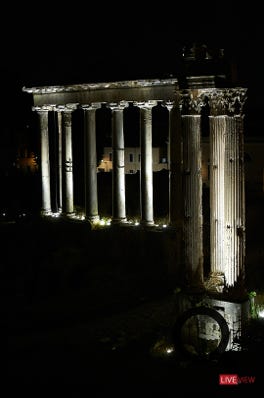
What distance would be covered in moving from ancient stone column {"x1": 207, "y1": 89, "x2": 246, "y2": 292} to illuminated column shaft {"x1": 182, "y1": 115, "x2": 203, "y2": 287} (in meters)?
0.56

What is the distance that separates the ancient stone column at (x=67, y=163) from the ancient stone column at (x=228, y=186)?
2165cm

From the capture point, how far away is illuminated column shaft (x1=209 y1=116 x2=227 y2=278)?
68.2 ft

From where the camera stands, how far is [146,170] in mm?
35812

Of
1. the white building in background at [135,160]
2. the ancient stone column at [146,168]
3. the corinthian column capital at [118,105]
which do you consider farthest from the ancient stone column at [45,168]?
the white building in background at [135,160]

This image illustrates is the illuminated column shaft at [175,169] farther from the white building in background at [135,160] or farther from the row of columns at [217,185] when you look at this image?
the white building in background at [135,160]

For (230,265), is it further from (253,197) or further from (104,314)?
(253,197)

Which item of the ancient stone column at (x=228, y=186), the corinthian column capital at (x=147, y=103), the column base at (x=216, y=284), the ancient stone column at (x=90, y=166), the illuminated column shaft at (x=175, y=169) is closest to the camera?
the ancient stone column at (x=228, y=186)

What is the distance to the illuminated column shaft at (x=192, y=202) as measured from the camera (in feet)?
69.6

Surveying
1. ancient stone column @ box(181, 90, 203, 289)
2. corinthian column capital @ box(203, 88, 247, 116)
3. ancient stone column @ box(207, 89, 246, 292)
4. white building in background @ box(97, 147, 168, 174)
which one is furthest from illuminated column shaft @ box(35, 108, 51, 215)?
white building in background @ box(97, 147, 168, 174)

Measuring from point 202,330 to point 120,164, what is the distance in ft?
61.3

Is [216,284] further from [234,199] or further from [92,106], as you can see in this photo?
[92,106]

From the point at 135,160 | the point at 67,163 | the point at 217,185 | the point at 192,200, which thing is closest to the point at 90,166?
the point at 67,163

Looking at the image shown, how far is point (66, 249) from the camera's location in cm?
3638

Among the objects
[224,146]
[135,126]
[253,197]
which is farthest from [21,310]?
[135,126]
